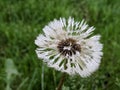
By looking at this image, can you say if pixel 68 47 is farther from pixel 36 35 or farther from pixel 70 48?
pixel 36 35

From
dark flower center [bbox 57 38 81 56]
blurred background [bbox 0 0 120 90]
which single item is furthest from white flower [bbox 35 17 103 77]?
blurred background [bbox 0 0 120 90]

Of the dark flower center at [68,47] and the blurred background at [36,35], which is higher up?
the blurred background at [36,35]

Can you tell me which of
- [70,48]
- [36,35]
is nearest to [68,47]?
[70,48]

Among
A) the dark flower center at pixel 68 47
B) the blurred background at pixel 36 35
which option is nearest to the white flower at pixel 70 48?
the dark flower center at pixel 68 47

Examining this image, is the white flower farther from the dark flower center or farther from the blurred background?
the blurred background

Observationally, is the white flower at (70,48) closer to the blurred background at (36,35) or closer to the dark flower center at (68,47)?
the dark flower center at (68,47)

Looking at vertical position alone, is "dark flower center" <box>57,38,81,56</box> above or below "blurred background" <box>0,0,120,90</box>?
below
